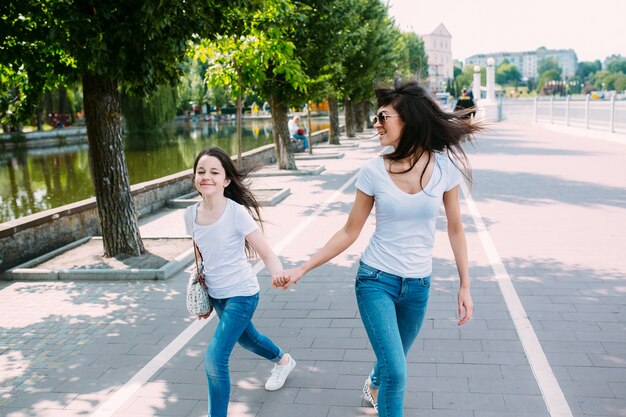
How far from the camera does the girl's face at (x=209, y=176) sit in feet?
12.2

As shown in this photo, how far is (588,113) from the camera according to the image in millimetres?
27203

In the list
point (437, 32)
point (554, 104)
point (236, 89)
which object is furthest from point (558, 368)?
point (437, 32)

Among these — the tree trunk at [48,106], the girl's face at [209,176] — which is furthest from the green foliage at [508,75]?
the girl's face at [209,176]

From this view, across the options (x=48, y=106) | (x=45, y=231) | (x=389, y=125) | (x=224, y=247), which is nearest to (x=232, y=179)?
(x=224, y=247)

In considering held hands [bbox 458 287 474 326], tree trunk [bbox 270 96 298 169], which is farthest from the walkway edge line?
tree trunk [bbox 270 96 298 169]

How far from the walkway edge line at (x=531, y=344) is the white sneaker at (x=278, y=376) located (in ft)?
5.38

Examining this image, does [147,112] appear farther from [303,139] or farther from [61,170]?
[303,139]

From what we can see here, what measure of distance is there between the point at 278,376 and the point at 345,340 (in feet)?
3.24

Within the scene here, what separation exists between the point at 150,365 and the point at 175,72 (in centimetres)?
470

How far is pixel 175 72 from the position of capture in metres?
8.41

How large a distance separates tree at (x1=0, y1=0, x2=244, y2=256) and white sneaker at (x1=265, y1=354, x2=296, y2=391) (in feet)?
12.8

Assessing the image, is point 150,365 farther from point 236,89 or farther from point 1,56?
point 236,89

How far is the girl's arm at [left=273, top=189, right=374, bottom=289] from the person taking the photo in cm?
326

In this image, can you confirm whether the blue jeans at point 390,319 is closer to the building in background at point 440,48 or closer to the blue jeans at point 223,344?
the blue jeans at point 223,344
